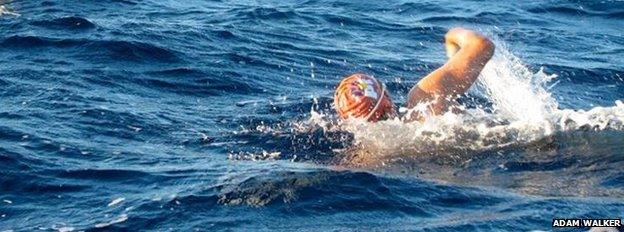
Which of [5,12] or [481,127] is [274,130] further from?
[5,12]

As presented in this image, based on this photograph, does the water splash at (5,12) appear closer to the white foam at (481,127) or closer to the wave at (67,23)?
the wave at (67,23)

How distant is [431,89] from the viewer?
898 cm

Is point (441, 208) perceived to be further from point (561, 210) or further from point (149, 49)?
point (149, 49)

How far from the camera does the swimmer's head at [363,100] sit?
8.85 metres

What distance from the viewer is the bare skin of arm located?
29.1ft

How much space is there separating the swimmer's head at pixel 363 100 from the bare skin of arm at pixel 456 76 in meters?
0.26

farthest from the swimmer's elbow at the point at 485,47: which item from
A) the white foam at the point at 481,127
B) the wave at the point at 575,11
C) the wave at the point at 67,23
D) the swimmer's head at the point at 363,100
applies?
the wave at the point at 575,11

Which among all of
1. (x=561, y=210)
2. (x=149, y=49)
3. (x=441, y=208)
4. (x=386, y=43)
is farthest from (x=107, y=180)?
(x=386, y=43)

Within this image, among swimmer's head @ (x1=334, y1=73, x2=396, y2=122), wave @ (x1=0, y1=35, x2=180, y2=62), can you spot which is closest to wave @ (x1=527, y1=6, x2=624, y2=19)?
wave @ (x1=0, y1=35, x2=180, y2=62)

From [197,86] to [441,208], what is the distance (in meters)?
4.64

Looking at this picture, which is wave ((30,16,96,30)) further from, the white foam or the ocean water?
the white foam

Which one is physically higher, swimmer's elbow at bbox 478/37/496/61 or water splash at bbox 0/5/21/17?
water splash at bbox 0/5/21/17

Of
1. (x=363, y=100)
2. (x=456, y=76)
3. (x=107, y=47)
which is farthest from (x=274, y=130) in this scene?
(x=107, y=47)

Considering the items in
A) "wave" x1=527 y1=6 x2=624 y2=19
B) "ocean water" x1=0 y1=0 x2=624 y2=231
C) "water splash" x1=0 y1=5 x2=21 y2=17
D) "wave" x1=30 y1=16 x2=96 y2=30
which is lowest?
"ocean water" x1=0 y1=0 x2=624 y2=231
